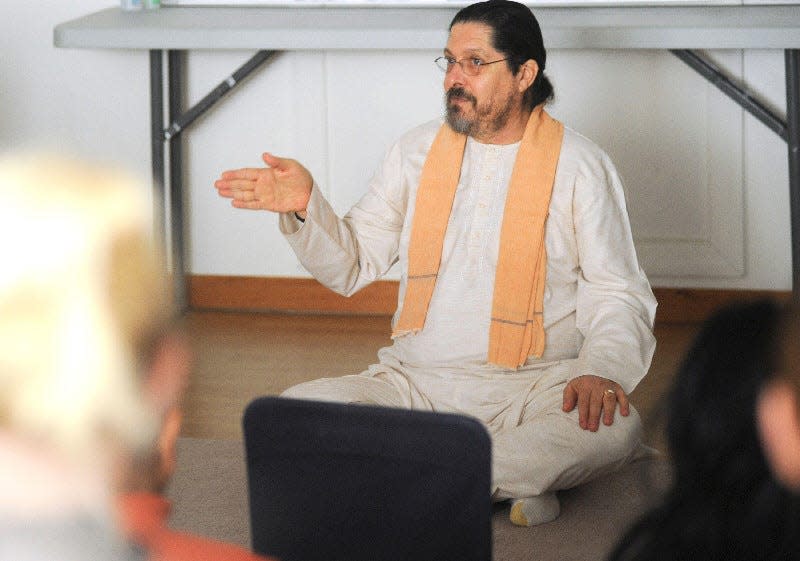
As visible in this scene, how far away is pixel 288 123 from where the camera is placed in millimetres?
3863

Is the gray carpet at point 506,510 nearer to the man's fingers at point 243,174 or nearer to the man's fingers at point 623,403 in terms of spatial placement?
the man's fingers at point 623,403

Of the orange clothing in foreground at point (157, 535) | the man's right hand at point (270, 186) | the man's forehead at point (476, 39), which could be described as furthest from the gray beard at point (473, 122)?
the orange clothing in foreground at point (157, 535)

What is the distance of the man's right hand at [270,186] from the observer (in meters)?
2.33

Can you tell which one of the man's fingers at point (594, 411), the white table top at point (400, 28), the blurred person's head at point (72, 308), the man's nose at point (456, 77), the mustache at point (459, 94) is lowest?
the man's fingers at point (594, 411)

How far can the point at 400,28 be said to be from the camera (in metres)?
3.30

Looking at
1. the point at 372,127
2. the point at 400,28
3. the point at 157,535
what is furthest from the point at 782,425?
the point at 372,127

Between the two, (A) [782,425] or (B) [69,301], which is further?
(A) [782,425]

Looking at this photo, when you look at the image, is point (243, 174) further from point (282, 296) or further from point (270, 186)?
point (282, 296)

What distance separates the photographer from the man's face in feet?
8.38

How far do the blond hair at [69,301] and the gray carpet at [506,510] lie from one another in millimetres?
1583

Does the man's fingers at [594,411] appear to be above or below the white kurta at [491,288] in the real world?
below

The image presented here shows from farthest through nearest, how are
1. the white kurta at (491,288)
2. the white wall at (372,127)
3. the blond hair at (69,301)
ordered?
the white wall at (372,127) < the white kurta at (491,288) < the blond hair at (69,301)

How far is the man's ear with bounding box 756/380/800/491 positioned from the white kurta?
143 centimetres

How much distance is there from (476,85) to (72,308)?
2002mm
